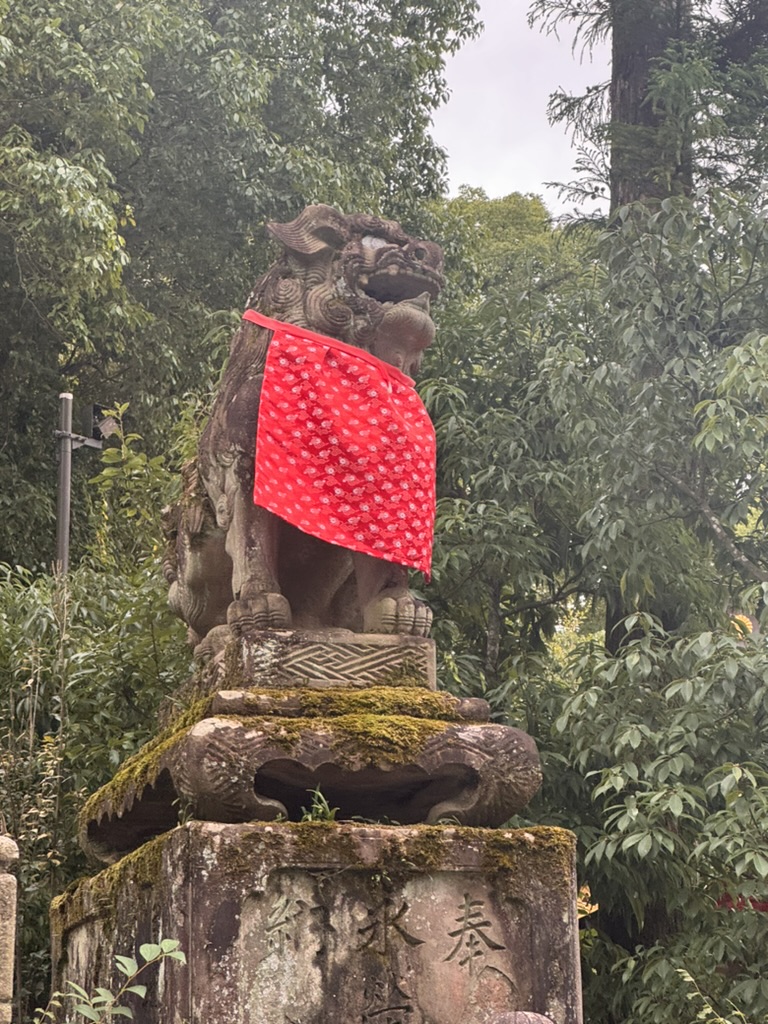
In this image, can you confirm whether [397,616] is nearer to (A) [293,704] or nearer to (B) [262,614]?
(B) [262,614]

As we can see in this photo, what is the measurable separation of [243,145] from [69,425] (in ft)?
11.8

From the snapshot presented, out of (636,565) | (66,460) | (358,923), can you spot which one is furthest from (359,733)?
(66,460)

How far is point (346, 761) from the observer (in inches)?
178

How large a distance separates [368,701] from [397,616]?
0.44 m

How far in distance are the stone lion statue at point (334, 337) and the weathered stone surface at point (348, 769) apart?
1.88 ft

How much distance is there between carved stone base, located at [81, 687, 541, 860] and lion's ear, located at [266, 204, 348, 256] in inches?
67.5

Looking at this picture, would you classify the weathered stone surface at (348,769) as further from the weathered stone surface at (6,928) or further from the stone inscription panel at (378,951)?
the weathered stone surface at (6,928)

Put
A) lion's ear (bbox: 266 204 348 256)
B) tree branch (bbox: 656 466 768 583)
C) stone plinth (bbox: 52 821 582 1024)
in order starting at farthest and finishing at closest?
tree branch (bbox: 656 466 768 583) → lion's ear (bbox: 266 204 348 256) → stone plinth (bbox: 52 821 582 1024)

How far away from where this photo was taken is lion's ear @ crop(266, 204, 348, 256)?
17.4 ft

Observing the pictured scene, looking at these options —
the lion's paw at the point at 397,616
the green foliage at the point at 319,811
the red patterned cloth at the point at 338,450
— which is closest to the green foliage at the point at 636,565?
the lion's paw at the point at 397,616

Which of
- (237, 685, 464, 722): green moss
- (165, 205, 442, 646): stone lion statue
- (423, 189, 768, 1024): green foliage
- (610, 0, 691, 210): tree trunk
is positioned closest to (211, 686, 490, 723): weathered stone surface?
(237, 685, 464, 722): green moss

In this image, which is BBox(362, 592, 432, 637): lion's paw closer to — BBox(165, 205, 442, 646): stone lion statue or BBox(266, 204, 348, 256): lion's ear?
BBox(165, 205, 442, 646): stone lion statue

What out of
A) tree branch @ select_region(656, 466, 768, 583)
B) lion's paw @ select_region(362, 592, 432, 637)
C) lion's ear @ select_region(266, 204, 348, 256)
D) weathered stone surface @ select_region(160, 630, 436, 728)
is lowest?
weathered stone surface @ select_region(160, 630, 436, 728)

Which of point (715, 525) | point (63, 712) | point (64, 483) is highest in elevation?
point (64, 483)
